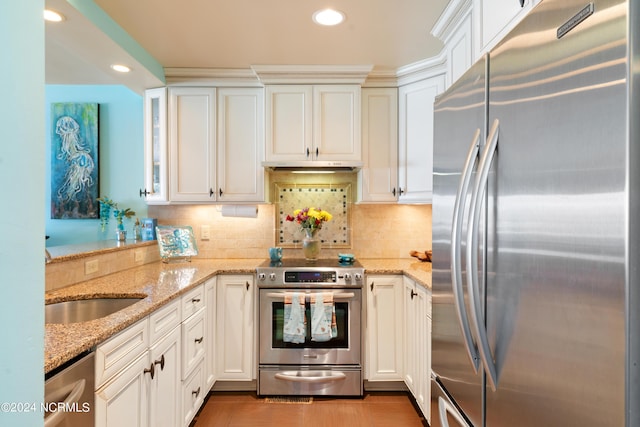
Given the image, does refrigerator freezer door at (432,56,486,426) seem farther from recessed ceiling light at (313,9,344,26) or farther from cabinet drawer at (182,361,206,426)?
cabinet drawer at (182,361,206,426)

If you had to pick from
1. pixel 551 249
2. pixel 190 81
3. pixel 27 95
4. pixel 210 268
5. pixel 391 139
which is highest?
pixel 190 81

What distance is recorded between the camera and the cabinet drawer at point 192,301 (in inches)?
76.2

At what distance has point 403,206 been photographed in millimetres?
3047

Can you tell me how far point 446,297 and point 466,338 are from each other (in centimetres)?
26

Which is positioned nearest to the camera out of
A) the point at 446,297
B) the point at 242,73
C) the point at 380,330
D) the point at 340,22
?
the point at 446,297

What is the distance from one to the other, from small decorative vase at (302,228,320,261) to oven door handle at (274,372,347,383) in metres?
A: 0.88

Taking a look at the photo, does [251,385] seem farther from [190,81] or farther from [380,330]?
[190,81]

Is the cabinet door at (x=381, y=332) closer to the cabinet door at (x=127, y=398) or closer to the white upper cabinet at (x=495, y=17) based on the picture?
the cabinet door at (x=127, y=398)

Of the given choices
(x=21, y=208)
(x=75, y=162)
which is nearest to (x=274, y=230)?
(x=75, y=162)

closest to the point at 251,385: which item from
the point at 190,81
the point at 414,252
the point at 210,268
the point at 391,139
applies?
the point at 210,268

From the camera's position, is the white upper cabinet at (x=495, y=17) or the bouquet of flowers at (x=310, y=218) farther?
the bouquet of flowers at (x=310, y=218)

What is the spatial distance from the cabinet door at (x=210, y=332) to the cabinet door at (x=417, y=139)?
62.8 inches

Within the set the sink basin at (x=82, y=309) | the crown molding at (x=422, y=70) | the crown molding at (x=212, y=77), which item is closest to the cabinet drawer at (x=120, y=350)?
the sink basin at (x=82, y=309)

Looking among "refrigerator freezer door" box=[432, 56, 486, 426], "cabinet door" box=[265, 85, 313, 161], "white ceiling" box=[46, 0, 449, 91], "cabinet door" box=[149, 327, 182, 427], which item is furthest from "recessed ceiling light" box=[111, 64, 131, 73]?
"refrigerator freezer door" box=[432, 56, 486, 426]
